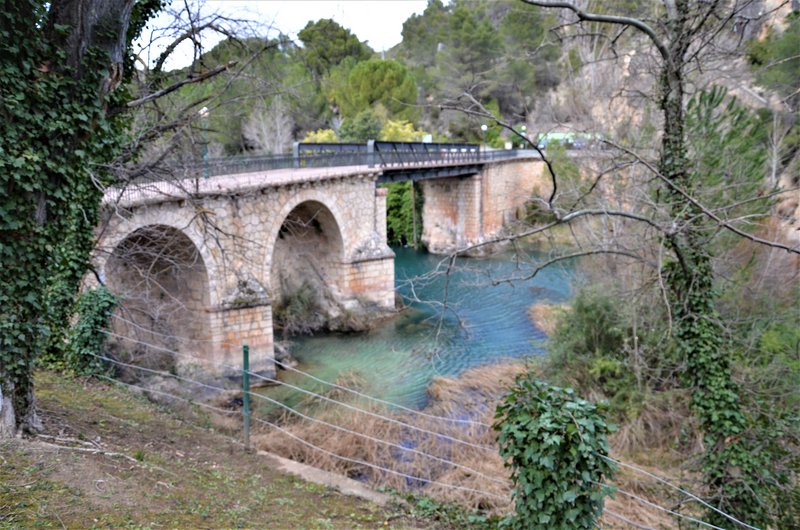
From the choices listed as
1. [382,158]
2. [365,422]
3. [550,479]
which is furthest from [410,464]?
[382,158]

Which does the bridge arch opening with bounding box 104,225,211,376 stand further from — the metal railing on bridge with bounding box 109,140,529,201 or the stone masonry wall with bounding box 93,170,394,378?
the metal railing on bridge with bounding box 109,140,529,201

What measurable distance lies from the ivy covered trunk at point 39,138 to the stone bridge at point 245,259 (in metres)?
1.68

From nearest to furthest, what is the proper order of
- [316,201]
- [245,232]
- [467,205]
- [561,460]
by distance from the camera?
[561,460] < [245,232] < [316,201] < [467,205]

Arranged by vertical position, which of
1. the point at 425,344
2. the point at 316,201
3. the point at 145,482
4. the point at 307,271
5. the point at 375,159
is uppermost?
the point at 375,159

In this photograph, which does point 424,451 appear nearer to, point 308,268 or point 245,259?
point 245,259

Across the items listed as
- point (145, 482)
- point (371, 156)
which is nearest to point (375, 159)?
point (371, 156)

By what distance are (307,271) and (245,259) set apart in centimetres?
877

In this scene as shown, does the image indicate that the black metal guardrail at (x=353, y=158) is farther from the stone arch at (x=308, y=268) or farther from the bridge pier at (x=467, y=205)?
the bridge pier at (x=467, y=205)

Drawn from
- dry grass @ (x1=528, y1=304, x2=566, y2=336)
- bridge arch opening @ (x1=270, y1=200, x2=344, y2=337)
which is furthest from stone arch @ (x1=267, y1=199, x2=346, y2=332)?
dry grass @ (x1=528, y1=304, x2=566, y2=336)

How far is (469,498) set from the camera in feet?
21.0

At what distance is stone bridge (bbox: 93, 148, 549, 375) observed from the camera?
37.2 ft

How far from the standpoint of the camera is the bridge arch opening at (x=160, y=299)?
11.2 m

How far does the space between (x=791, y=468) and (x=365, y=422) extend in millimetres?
5568

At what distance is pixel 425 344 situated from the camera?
36.0 ft
